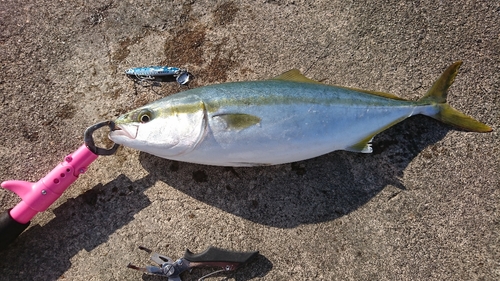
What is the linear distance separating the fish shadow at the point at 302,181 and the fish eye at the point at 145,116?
424mm

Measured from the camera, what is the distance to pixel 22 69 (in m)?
2.94

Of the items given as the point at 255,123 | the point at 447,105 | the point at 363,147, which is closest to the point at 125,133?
the point at 255,123

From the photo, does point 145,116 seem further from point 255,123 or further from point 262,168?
point 262,168

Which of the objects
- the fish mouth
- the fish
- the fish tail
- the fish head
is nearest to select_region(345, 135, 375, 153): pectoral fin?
the fish

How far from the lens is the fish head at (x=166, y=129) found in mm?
2396

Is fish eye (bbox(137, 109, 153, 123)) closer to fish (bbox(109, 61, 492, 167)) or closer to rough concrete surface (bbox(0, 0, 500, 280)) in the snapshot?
fish (bbox(109, 61, 492, 167))

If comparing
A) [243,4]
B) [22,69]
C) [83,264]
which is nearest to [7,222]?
[83,264]

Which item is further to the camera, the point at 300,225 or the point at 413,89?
the point at 413,89

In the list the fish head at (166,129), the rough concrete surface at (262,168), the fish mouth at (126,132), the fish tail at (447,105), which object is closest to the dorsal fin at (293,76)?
the rough concrete surface at (262,168)

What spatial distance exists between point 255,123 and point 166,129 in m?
0.62

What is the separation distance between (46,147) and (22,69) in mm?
740

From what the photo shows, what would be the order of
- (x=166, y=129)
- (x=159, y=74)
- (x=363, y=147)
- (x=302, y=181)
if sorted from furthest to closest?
(x=159, y=74) < (x=302, y=181) < (x=363, y=147) < (x=166, y=129)

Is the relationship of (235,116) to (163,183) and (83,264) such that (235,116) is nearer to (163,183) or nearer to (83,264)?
(163,183)

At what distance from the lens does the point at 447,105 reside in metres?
2.69
